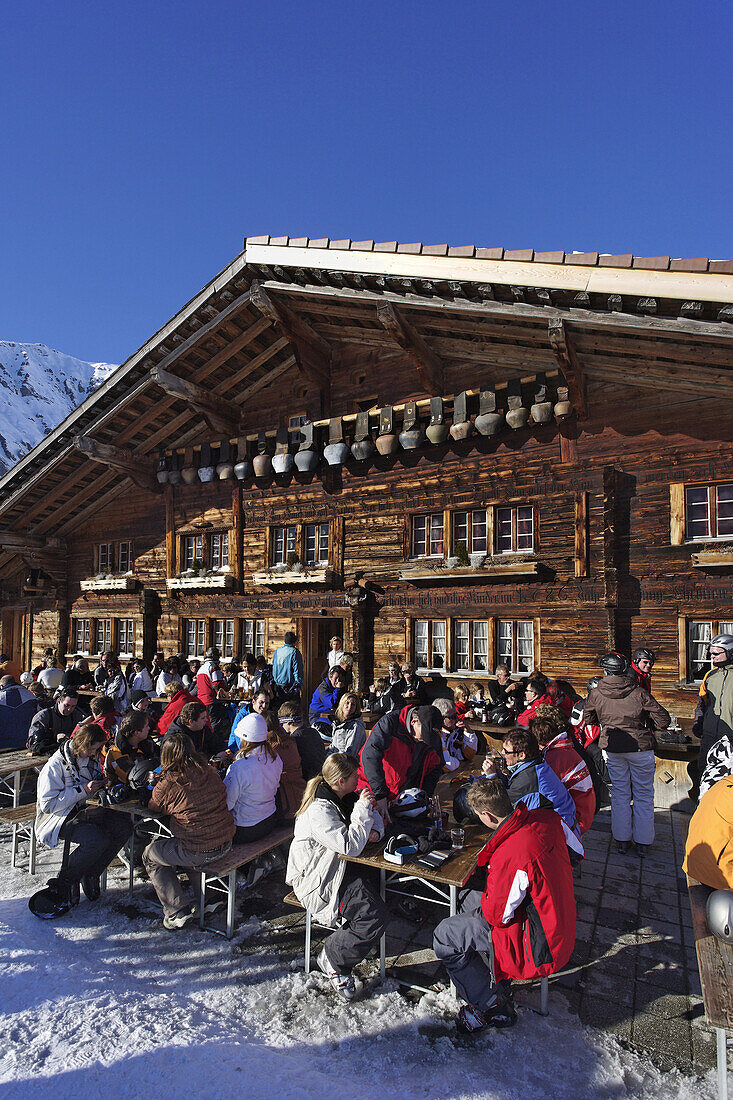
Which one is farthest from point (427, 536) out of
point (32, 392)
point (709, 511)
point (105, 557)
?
point (32, 392)

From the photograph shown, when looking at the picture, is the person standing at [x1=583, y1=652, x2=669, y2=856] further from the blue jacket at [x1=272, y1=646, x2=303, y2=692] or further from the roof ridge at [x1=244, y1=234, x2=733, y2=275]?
the blue jacket at [x1=272, y1=646, x2=303, y2=692]

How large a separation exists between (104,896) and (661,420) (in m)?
11.2

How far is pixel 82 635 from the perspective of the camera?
20.6 metres

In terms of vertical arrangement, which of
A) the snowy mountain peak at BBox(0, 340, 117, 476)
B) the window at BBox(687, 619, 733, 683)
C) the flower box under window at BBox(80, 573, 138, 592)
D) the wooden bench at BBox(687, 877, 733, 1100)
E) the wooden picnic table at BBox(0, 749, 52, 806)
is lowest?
the wooden picnic table at BBox(0, 749, 52, 806)

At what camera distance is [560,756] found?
574cm

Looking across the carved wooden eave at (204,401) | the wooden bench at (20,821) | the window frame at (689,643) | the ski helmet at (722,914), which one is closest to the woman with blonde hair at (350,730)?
A: the wooden bench at (20,821)

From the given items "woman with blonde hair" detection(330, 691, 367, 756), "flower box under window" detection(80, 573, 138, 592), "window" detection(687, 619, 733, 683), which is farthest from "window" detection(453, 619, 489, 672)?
"flower box under window" detection(80, 573, 138, 592)

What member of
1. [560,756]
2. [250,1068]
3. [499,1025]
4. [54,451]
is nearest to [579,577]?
[560,756]

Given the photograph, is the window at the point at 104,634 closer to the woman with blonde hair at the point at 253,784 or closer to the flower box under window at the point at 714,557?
the woman with blonde hair at the point at 253,784

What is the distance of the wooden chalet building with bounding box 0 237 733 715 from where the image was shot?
1024 cm

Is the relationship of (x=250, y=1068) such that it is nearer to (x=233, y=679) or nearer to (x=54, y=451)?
(x=233, y=679)

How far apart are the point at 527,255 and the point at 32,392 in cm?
18489

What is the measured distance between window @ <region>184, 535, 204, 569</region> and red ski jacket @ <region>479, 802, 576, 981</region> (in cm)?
1491

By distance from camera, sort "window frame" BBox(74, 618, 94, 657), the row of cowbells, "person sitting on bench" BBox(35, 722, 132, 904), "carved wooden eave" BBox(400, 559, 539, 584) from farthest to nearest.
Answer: "window frame" BBox(74, 618, 94, 657) < the row of cowbells < "carved wooden eave" BBox(400, 559, 539, 584) < "person sitting on bench" BBox(35, 722, 132, 904)
